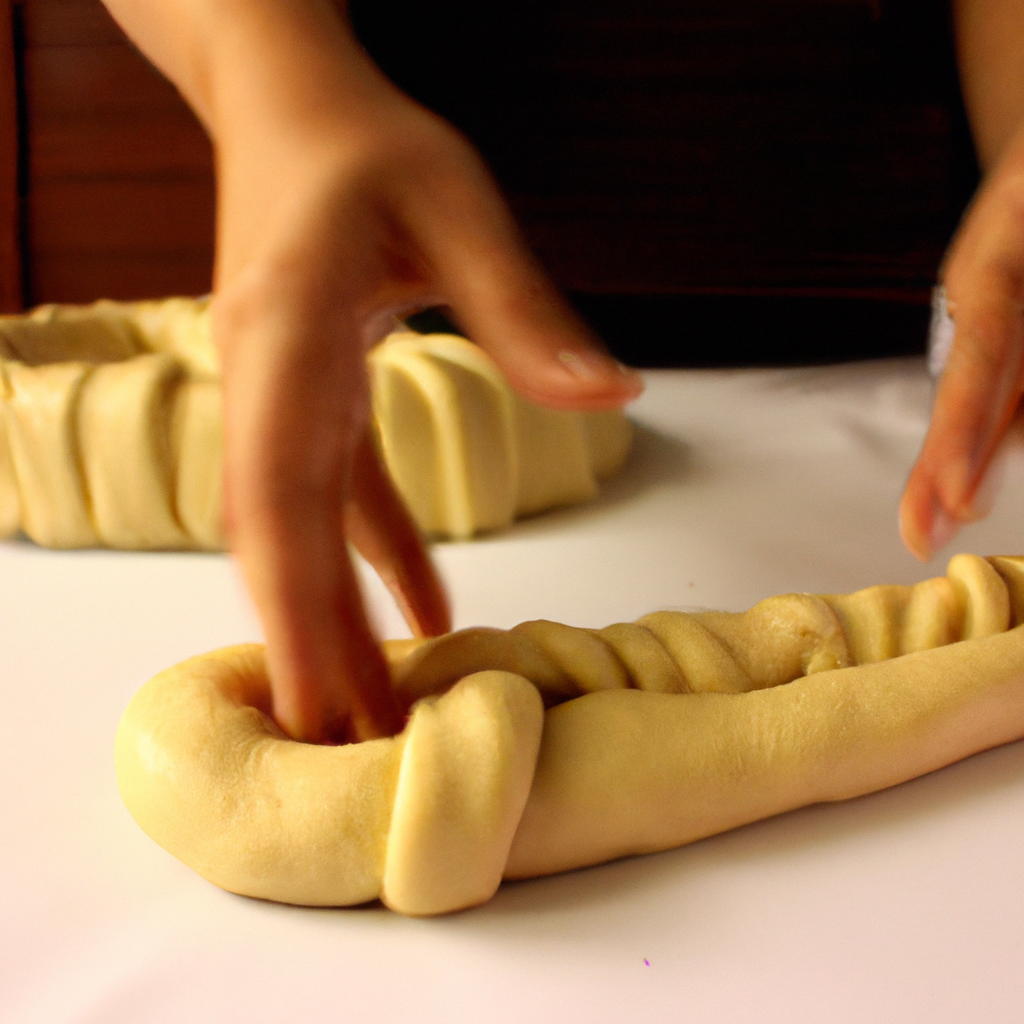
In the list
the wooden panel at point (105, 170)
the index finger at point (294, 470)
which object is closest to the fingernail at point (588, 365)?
the index finger at point (294, 470)

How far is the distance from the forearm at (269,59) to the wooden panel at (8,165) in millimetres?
1966

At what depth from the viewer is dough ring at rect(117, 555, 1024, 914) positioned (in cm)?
62

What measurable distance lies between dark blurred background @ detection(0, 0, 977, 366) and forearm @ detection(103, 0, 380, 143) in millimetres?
1081

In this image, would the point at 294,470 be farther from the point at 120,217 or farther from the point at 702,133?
the point at 120,217

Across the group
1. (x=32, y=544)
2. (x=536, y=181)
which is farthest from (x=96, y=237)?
(x=32, y=544)

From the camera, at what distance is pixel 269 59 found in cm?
67

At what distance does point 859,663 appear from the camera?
2.69 feet

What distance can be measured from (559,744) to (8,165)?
238 centimetres

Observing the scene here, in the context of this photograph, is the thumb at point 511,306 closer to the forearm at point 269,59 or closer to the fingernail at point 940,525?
the forearm at point 269,59

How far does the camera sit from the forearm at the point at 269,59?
0.64m

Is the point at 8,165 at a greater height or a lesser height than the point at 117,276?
greater

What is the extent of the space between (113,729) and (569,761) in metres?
0.43

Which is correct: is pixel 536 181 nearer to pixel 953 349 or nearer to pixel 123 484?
pixel 123 484

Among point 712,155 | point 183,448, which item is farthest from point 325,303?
point 712,155
